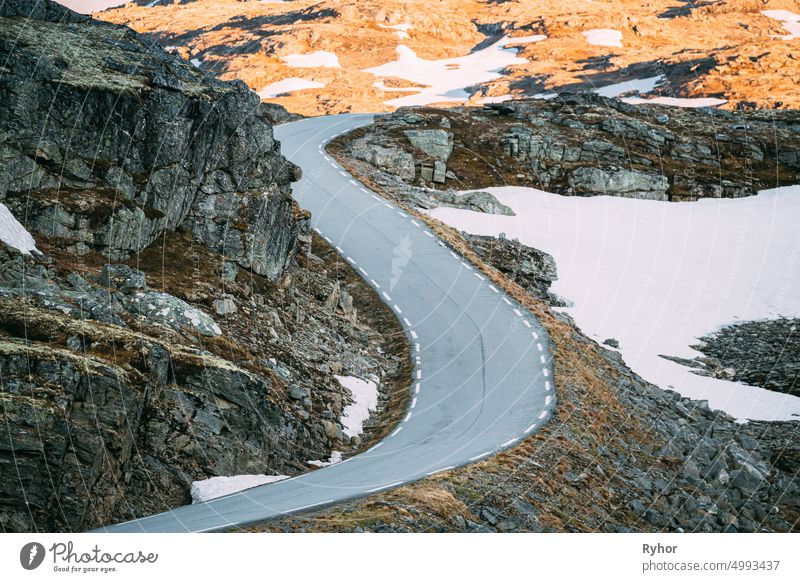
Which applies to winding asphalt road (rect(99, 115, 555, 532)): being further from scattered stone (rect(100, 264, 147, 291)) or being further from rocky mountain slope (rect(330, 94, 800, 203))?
scattered stone (rect(100, 264, 147, 291))

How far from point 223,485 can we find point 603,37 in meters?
180

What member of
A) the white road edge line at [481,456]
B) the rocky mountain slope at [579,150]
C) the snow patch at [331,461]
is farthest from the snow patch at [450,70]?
the white road edge line at [481,456]

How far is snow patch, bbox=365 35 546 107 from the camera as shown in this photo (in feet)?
496

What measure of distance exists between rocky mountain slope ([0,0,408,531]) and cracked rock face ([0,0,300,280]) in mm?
68

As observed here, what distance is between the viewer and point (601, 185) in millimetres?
62531

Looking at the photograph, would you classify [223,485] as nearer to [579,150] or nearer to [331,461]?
[331,461]

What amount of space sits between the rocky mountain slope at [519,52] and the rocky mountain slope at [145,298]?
331ft

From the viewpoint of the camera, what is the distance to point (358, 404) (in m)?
29.0

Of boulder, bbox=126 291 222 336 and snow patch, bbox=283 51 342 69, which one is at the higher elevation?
snow patch, bbox=283 51 342 69

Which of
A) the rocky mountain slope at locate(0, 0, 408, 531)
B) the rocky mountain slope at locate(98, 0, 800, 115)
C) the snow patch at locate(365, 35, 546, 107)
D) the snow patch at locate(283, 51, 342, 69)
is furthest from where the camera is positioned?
the snow patch at locate(283, 51, 342, 69)

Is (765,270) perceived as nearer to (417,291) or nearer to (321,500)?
(417,291)

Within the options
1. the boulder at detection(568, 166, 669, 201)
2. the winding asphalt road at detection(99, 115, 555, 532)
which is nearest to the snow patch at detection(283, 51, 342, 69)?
the boulder at detection(568, 166, 669, 201)

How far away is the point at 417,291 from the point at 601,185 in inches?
1129

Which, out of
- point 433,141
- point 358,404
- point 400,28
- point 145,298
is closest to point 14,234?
point 145,298
